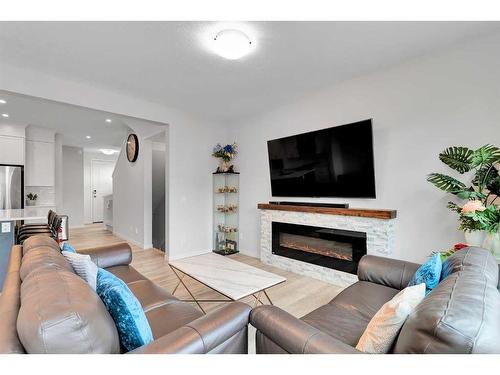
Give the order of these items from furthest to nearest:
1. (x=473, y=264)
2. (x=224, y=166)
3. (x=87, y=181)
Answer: (x=87, y=181) → (x=224, y=166) → (x=473, y=264)

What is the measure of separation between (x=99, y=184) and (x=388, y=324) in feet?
32.3

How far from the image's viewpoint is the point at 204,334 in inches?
40.8

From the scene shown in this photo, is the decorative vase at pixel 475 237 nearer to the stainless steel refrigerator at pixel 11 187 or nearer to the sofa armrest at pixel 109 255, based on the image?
the sofa armrest at pixel 109 255

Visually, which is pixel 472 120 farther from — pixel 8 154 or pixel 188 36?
pixel 8 154

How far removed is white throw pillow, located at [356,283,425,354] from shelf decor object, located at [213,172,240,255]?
3.70 m

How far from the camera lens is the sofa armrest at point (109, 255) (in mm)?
2262

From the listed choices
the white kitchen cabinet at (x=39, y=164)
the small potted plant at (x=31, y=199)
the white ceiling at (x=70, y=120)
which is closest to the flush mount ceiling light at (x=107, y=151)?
the white ceiling at (x=70, y=120)

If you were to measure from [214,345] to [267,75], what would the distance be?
277 centimetres

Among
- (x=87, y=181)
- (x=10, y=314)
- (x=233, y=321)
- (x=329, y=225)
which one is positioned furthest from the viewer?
(x=87, y=181)

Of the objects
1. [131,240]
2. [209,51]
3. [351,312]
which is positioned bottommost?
[131,240]

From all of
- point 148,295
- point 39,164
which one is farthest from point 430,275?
point 39,164

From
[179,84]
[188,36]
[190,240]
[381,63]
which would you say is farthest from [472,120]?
[190,240]

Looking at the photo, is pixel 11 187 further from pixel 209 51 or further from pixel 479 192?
pixel 479 192

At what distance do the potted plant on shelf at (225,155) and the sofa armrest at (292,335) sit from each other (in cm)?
357
